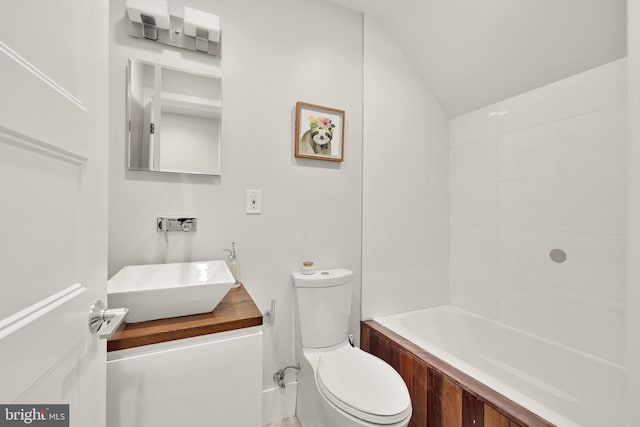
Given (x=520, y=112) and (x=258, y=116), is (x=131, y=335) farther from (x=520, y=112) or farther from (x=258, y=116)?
(x=520, y=112)

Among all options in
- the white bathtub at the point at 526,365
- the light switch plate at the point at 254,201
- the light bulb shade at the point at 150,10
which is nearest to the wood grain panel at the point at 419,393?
the white bathtub at the point at 526,365

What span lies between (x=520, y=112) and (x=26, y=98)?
7.29 ft

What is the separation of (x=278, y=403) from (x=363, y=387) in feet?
2.37

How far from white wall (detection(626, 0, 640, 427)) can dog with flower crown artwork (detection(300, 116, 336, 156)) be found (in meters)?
1.31

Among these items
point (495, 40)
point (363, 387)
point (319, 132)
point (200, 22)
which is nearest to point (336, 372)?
point (363, 387)

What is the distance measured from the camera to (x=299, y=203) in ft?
5.63

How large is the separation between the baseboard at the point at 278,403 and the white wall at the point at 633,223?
4.85 ft

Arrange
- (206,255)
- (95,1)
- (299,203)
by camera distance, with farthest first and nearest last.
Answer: (299,203)
(206,255)
(95,1)

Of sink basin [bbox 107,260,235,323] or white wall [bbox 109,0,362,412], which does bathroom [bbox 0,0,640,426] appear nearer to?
white wall [bbox 109,0,362,412]

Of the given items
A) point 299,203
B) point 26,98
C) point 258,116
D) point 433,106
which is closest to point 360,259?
point 299,203

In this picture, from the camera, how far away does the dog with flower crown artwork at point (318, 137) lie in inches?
67.4

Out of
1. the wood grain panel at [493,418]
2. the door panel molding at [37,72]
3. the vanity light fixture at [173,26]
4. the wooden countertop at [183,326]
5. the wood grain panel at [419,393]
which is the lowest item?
the wood grain panel at [419,393]

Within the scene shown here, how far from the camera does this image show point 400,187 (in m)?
2.02

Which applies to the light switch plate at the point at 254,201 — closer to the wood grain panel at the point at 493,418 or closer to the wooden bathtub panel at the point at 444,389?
the wooden bathtub panel at the point at 444,389
